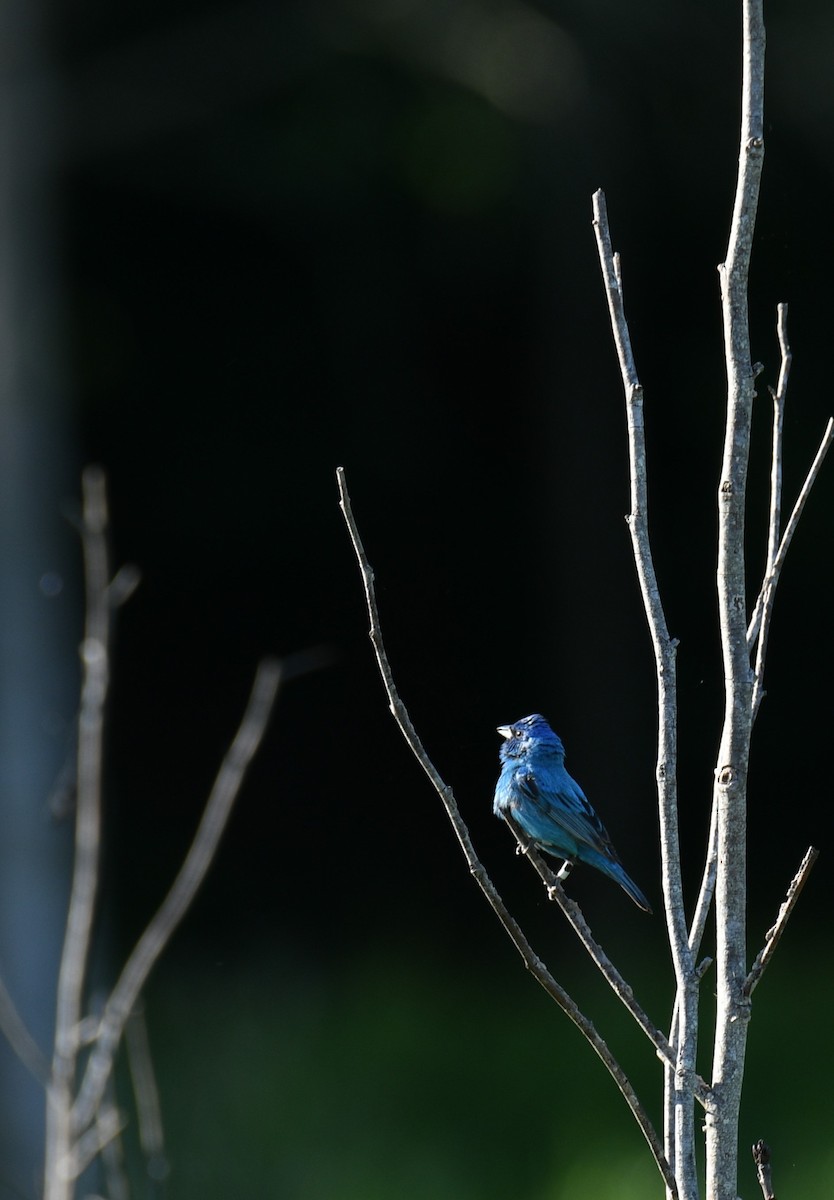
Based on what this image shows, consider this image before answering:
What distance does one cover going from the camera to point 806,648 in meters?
6.23

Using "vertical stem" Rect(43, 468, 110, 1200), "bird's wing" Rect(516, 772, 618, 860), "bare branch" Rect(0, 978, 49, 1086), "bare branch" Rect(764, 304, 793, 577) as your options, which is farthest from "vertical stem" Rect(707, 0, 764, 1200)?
"bare branch" Rect(0, 978, 49, 1086)

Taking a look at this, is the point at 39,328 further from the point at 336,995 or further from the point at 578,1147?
the point at 578,1147

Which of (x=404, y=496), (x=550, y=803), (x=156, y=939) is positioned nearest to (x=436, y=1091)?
(x=404, y=496)

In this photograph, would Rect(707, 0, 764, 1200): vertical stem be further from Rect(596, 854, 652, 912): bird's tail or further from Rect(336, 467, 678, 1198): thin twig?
Rect(596, 854, 652, 912): bird's tail

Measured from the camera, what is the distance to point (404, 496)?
6.93 metres

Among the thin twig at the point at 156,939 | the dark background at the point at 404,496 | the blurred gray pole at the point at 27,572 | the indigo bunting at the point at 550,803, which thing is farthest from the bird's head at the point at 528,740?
the blurred gray pole at the point at 27,572

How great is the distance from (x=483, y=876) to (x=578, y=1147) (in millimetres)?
3602

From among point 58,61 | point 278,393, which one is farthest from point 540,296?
point 58,61

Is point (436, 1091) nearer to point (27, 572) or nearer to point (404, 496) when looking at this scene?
point (27, 572)

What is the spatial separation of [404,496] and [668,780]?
562cm

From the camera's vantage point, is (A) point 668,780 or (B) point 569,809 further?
(B) point 569,809

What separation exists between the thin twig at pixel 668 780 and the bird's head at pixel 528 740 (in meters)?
0.37

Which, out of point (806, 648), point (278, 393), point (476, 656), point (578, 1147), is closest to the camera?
point (578, 1147)

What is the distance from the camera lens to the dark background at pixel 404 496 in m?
4.98
